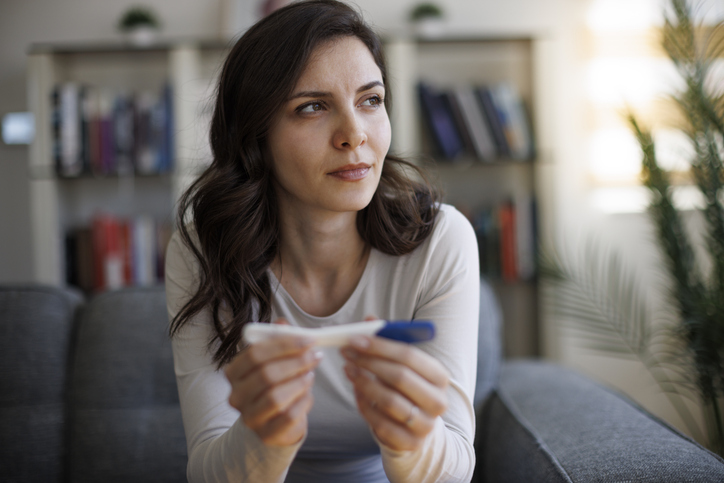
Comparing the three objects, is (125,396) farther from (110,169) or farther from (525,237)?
(525,237)

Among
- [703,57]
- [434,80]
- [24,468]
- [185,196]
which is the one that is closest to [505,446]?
[185,196]

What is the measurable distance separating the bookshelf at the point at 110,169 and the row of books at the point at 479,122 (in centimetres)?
97

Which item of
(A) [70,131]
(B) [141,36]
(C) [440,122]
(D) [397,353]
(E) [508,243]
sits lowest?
(E) [508,243]

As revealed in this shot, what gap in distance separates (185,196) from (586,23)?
2278 mm

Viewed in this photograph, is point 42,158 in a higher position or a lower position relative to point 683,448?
higher

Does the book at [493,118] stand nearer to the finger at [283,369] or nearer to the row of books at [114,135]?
the row of books at [114,135]

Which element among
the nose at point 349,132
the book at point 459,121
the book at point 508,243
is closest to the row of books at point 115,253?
the book at point 459,121

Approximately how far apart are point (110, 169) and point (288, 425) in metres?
2.21

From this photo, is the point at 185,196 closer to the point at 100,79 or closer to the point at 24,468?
the point at 24,468

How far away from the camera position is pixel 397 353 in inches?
24.5

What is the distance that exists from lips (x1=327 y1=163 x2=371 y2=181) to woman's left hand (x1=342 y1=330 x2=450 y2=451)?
0.39m

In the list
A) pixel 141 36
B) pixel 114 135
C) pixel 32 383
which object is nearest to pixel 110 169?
pixel 114 135

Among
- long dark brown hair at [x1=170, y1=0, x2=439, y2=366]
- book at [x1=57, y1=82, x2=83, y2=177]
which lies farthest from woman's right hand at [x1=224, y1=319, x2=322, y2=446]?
book at [x1=57, y1=82, x2=83, y2=177]

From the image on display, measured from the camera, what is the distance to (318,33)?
993mm
